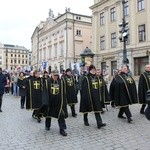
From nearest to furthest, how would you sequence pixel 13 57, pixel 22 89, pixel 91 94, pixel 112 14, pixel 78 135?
pixel 78 135 < pixel 91 94 < pixel 22 89 < pixel 112 14 < pixel 13 57

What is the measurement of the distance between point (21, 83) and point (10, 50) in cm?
12109

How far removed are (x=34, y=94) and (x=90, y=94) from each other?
2.82 metres

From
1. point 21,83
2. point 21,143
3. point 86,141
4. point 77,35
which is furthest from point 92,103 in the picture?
point 77,35

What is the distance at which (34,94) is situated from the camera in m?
9.99

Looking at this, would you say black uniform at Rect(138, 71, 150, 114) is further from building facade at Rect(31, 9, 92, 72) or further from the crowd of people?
building facade at Rect(31, 9, 92, 72)

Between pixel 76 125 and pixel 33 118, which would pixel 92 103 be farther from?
pixel 33 118

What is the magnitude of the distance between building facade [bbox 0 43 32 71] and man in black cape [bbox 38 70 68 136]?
119586 mm

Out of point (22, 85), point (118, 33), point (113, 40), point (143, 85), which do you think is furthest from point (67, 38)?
point (143, 85)

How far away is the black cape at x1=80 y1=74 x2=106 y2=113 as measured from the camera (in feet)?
25.8

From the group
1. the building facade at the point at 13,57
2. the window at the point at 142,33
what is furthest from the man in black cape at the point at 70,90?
the building facade at the point at 13,57

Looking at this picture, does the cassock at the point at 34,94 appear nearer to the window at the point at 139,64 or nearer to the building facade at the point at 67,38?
the window at the point at 139,64

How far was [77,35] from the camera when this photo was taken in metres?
52.6

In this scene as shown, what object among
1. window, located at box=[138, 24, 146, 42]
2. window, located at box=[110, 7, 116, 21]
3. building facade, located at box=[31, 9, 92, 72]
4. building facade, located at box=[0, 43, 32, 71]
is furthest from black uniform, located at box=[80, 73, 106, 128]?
building facade, located at box=[0, 43, 32, 71]

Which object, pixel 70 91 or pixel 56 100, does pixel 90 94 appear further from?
pixel 70 91
